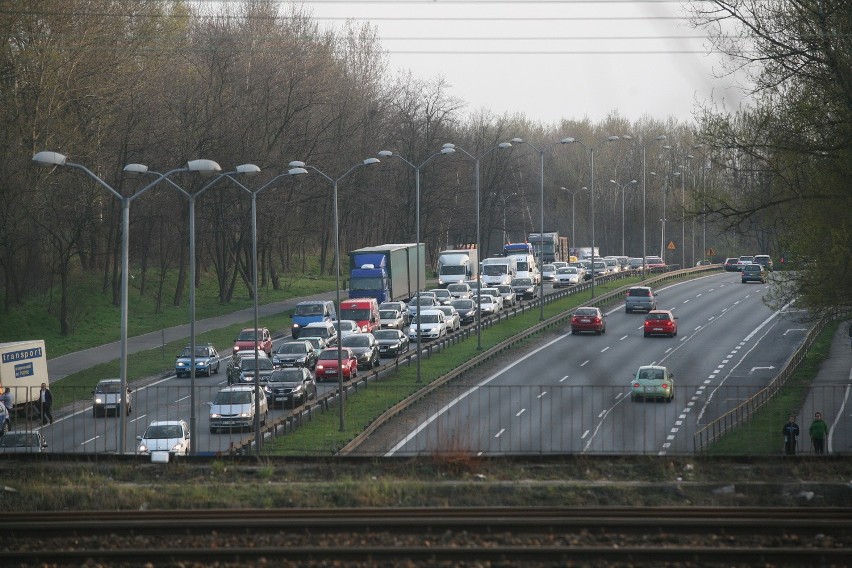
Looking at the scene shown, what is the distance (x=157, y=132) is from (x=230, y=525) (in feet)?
168

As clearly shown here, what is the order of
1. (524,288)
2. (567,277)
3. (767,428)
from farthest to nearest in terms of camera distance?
(567,277) → (524,288) → (767,428)

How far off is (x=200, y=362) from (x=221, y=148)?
22035 millimetres

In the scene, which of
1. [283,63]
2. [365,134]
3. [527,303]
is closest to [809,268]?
[527,303]

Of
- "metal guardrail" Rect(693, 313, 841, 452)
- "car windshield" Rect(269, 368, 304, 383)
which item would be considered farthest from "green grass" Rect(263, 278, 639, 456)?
→ "metal guardrail" Rect(693, 313, 841, 452)

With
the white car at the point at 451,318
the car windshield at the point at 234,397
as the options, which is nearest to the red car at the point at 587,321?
the white car at the point at 451,318

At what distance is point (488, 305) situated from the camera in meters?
62.5

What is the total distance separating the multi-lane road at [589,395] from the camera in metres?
29.6

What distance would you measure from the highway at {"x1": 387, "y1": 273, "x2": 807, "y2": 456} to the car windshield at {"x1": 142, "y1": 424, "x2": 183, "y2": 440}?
19.0 feet

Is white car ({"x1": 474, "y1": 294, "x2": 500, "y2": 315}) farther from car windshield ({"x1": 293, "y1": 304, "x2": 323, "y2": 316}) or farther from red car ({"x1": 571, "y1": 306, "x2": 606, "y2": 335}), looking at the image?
car windshield ({"x1": 293, "y1": 304, "x2": 323, "y2": 316})

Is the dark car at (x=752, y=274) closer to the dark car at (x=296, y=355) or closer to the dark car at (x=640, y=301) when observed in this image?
the dark car at (x=640, y=301)

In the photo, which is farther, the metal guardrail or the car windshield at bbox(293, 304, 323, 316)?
the car windshield at bbox(293, 304, 323, 316)

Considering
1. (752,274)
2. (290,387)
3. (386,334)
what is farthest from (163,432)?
(752,274)

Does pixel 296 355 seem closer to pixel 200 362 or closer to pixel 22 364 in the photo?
pixel 200 362

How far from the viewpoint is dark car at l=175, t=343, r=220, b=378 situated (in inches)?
1796
